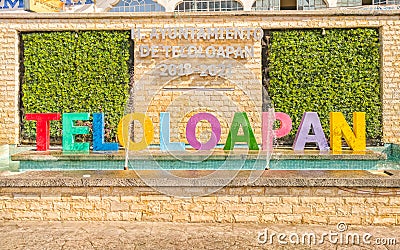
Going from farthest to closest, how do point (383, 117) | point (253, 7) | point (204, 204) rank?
point (253, 7) → point (383, 117) → point (204, 204)

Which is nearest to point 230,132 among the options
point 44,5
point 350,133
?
point 350,133

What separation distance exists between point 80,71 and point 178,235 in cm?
796

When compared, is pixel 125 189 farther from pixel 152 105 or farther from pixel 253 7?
pixel 253 7

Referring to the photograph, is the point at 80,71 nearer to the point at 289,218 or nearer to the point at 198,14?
the point at 198,14

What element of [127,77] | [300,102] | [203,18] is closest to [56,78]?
[127,77]

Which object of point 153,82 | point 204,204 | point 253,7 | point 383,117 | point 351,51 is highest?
point 253,7

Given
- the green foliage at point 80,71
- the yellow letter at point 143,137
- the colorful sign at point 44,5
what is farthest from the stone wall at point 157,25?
the yellow letter at point 143,137

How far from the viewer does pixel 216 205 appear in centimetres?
582

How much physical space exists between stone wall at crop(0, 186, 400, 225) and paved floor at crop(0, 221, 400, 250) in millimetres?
104

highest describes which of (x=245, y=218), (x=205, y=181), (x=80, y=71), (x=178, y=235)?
(x=80, y=71)

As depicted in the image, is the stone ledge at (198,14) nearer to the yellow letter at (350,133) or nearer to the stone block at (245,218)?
the yellow letter at (350,133)

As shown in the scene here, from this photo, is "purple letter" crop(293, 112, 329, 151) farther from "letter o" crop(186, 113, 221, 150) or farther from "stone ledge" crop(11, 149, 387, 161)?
"letter o" crop(186, 113, 221, 150)

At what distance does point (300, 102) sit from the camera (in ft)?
39.3

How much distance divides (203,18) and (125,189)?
7279mm
